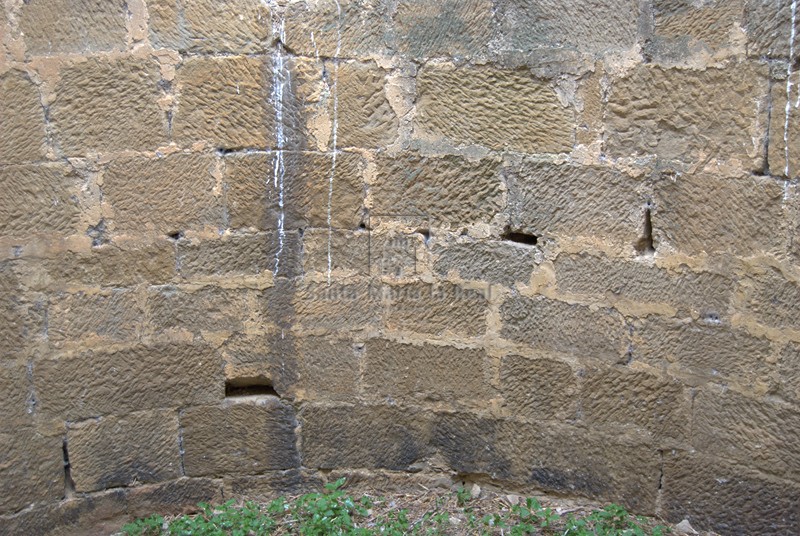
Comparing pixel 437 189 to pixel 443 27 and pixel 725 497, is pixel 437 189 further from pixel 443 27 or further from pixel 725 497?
pixel 725 497

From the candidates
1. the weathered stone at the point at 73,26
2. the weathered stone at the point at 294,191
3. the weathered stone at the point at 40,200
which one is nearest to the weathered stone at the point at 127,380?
the weathered stone at the point at 40,200

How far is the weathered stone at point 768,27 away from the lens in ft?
9.32

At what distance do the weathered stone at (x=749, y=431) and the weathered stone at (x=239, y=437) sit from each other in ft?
5.44

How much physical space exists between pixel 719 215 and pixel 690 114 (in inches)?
14.4

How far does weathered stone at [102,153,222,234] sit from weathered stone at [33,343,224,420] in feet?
1.69

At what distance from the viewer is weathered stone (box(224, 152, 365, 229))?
3.45 metres

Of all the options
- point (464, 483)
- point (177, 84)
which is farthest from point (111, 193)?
point (464, 483)

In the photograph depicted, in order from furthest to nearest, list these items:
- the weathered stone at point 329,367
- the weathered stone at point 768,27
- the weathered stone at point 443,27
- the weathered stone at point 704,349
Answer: the weathered stone at point 329,367 → the weathered stone at point 443,27 → the weathered stone at point 704,349 → the weathered stone at point 768,27

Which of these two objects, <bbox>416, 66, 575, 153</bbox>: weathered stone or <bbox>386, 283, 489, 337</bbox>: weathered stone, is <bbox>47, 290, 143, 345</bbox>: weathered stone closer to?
<bbox>386, 283, 489, 337</bbox>: weathered stone

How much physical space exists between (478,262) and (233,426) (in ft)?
4.08

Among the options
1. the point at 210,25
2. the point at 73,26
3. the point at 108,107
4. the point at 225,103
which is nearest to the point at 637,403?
the point at 225,103

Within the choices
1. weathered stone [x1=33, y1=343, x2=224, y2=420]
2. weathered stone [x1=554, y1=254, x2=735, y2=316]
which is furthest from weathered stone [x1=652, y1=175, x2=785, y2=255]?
weathered stone [x1=33, y1=343, x2=224, y2=420]

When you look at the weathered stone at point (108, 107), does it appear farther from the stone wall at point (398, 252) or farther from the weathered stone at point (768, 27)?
the weathered stone at point (768, 27)

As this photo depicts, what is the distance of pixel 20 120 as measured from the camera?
322 centimetres
